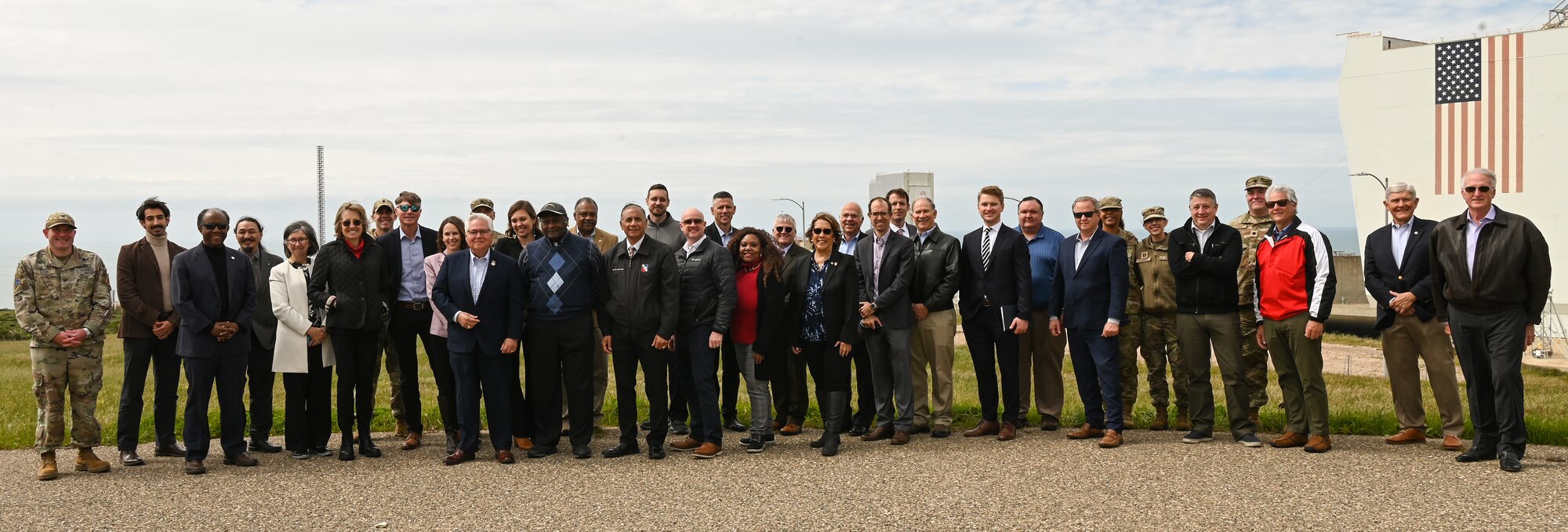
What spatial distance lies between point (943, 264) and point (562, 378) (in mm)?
2902

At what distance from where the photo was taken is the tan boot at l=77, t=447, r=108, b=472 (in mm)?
7445

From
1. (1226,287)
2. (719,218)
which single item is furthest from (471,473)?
(1226,287)

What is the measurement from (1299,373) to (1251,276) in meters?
0.79

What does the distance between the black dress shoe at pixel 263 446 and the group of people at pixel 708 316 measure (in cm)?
1

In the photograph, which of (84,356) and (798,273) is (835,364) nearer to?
(798,273)

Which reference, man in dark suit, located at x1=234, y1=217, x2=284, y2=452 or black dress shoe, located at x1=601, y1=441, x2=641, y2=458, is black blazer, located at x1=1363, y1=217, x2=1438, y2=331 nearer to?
black dress shoe, located at x1=601, y1=441, x2=641, y2=458

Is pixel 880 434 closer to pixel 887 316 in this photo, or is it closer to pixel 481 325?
pixel 887 316

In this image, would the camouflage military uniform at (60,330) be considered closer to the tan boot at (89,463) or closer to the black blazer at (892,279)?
the tan boot at (89,463)

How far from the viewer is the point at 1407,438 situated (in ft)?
25.8

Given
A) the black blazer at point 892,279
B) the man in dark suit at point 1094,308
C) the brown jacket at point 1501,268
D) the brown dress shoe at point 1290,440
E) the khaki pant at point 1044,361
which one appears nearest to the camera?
the brown jacket at point 1501,268

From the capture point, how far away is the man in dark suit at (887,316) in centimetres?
829

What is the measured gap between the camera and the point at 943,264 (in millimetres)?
8508

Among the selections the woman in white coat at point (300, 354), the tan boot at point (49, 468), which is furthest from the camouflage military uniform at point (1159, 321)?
the tan boot at point (49, 468)

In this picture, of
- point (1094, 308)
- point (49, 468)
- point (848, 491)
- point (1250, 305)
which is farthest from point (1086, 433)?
point (49, 468)
